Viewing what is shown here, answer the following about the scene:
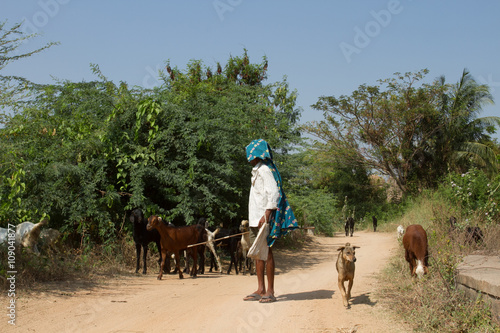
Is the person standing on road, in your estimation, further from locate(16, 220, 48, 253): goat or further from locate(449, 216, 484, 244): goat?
locate(16, 220, 48, 253): goat

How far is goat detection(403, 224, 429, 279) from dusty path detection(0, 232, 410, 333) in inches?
31.9

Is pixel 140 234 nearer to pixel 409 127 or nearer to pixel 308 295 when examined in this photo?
pixel 308 295

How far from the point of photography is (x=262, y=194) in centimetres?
661

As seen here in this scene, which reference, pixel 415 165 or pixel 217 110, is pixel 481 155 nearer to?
pixel 415 165

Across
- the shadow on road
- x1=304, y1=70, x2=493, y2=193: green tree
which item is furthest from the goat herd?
x1=304, y1=70, x2=493, y2=193: green tree

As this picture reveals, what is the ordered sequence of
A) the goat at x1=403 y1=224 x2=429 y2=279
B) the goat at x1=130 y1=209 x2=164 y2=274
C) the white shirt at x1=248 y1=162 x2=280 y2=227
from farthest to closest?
the goat at x1=130 y1=209 x2=164 y2=274
the goat at x1=403 y1=224 x2=429 y2=279
the white shirt at x1=248 y1=162 x2=280 y2=227

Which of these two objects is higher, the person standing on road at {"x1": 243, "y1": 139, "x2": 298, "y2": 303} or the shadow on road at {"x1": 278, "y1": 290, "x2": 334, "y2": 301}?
the person standing on road at {"x1": 243, "y1": 139, "x2": 298, "y2": 303}

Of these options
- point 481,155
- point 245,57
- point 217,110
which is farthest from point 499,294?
point 481,155

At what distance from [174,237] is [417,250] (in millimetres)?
4545

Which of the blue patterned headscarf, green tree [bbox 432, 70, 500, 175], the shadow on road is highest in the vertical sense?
green tree [bbox 432, 70, 500, 175]

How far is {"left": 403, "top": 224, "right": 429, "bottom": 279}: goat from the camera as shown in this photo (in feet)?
24.0

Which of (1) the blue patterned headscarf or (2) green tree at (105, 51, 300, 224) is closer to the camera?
(1) the blue patterned headscarf

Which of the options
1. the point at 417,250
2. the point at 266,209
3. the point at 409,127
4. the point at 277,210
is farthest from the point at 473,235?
the point at 409,127

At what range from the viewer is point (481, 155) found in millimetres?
26672
